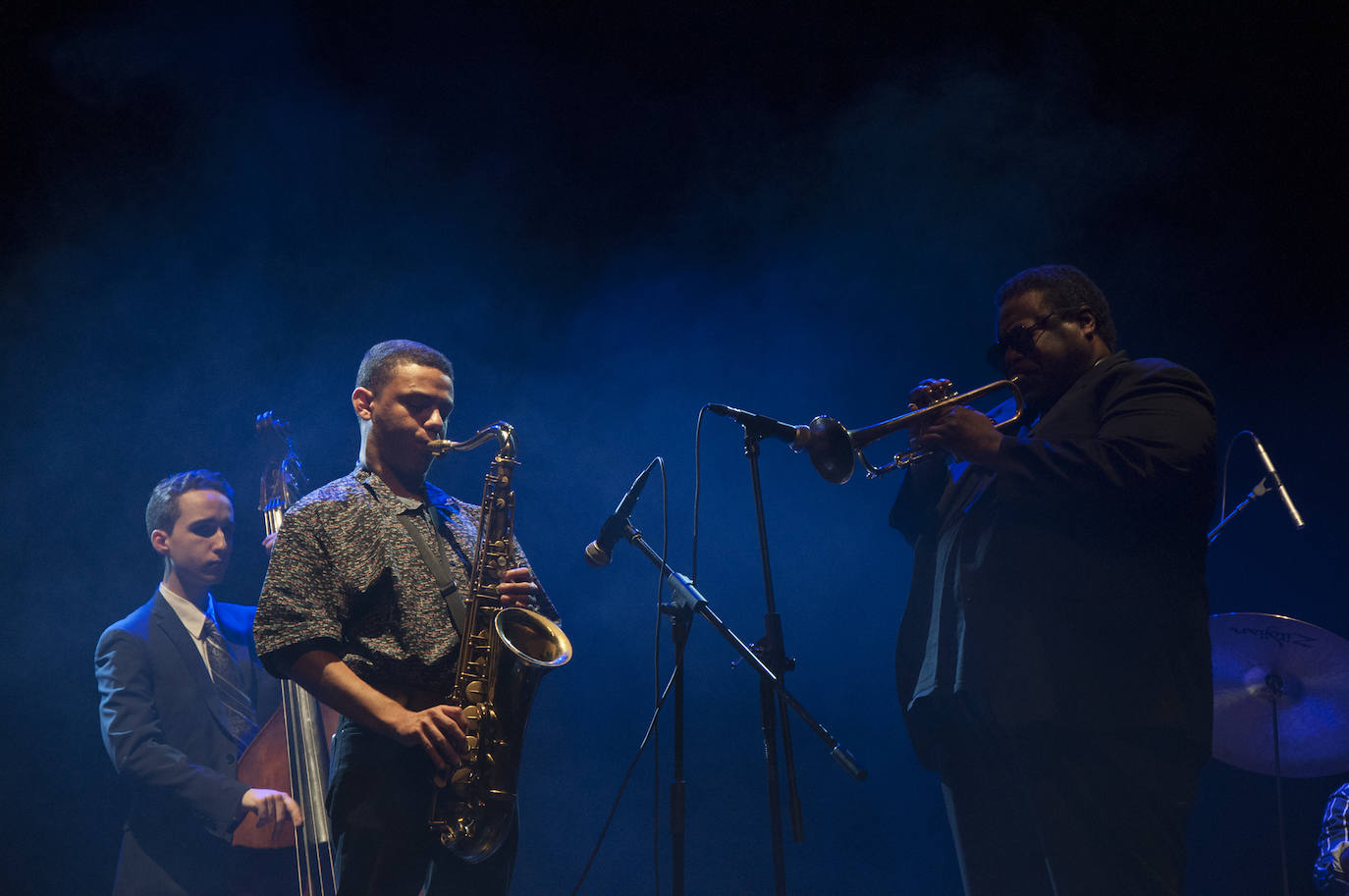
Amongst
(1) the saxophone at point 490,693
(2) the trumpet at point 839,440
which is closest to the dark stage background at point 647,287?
(1) the saxophone at point 490,693

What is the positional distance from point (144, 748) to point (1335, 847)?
492 centimetres

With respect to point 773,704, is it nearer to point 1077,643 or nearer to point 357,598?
point 1077,643

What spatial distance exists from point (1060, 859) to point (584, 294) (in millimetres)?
4219

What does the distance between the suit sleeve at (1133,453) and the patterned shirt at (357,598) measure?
1.58 metres

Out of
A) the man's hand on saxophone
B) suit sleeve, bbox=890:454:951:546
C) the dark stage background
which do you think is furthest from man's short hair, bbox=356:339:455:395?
the dark stage background

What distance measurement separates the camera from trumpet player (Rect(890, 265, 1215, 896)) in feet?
5.98

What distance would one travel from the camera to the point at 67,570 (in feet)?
15.5

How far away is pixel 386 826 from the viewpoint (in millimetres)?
2184

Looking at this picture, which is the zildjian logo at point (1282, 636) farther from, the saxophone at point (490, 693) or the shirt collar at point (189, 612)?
the shirt collar at point (189, 612)

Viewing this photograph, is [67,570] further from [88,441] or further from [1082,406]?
[1082,406]

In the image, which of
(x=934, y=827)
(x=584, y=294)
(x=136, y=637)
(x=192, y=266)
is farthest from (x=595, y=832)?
(x=192, y=266)

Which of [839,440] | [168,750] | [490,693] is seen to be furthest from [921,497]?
[168,750]

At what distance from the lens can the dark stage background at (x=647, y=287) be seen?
4.58 metres

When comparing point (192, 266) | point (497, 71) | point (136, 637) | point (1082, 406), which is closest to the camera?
point (1082, 406)
